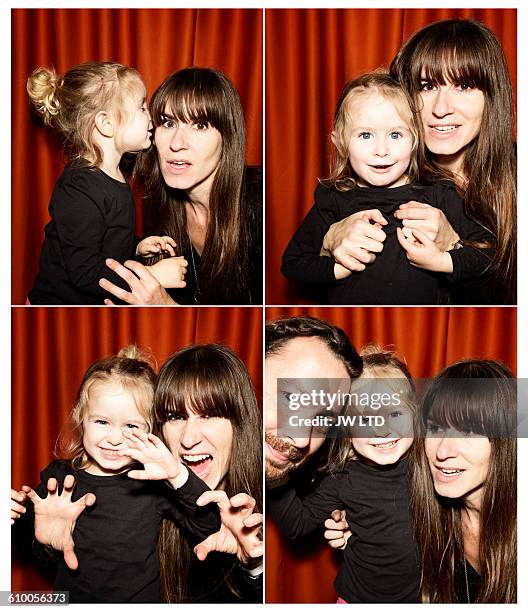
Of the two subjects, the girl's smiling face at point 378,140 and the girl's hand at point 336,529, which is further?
the girl's hand at point 336,529

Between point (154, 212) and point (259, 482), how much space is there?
0.60 metres

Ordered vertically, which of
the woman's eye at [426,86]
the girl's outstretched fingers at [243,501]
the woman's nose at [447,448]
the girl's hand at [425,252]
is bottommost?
the girl's outstretched fingers at [243,501]

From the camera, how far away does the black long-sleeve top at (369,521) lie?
1.64 m

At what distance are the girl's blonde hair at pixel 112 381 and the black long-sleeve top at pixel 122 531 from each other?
0.04 m

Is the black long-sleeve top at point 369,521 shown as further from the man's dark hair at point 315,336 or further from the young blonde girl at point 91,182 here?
the young blonde girl at point 91,182

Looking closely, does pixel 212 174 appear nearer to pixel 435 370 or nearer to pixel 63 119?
pixel 63 119

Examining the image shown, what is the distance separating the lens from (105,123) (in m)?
1.61

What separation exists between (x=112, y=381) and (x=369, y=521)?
605 millimetres

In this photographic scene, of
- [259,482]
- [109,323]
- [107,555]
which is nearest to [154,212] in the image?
[109,323]

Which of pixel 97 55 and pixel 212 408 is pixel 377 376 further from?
pixel 97 55

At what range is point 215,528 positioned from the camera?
5.37 ft

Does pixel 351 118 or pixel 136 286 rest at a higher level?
pixel 351 118

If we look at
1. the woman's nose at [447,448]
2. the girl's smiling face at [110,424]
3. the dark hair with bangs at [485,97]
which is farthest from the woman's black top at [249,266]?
the woman's nose at [447,448]

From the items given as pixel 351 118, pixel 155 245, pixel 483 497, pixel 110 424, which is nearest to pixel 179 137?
pixel 155 245
